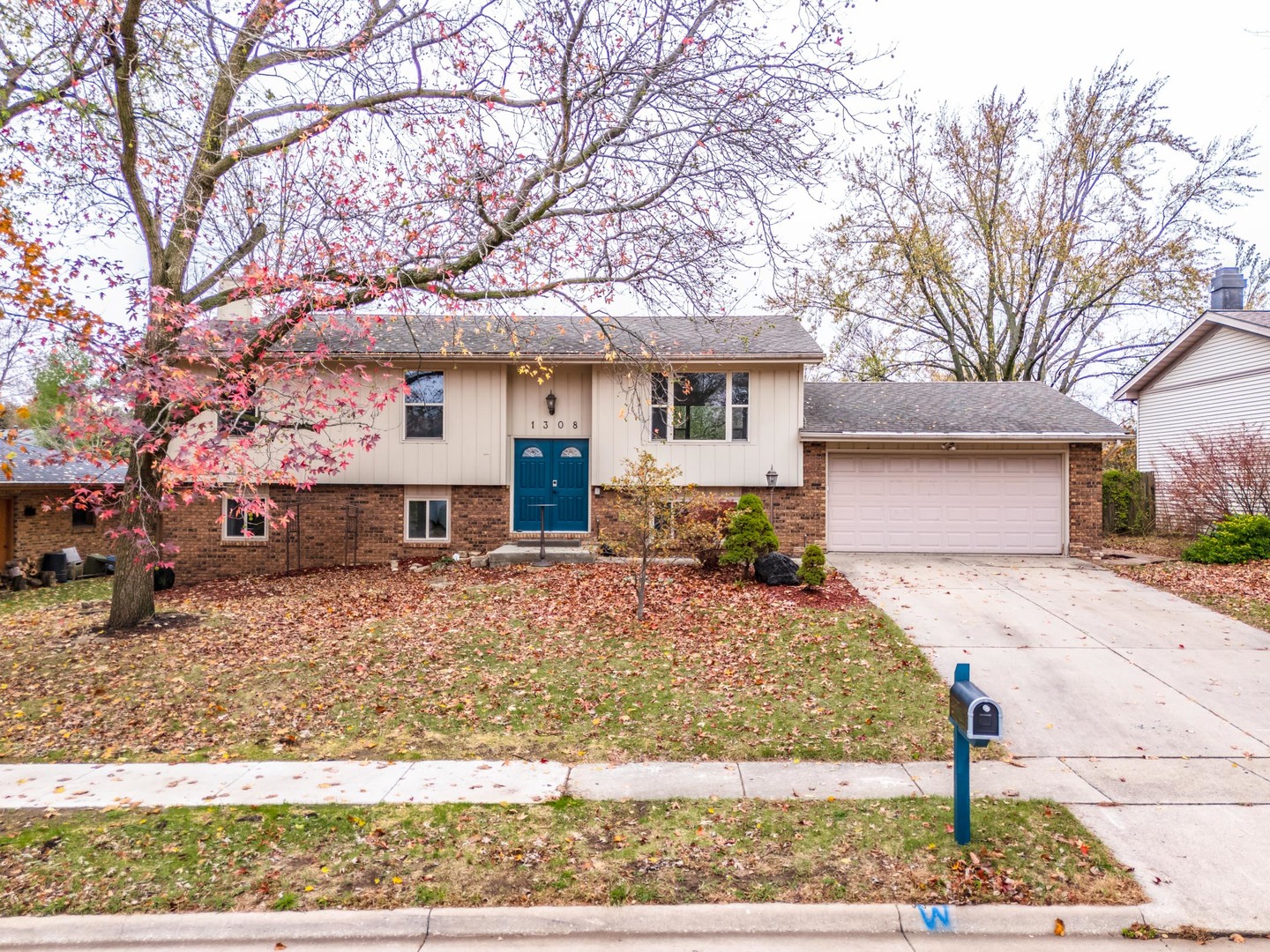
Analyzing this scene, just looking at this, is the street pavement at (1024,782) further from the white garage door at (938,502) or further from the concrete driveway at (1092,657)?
the white garage door at (938,502)

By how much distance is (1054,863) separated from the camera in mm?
3908

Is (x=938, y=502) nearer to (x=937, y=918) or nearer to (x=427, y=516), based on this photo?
(x=427, y=516)

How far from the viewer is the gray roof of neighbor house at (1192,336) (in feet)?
54.7

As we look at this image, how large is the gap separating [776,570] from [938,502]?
18.3 ft

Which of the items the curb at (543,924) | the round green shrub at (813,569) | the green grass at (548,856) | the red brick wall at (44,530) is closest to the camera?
the curb at (543,924)

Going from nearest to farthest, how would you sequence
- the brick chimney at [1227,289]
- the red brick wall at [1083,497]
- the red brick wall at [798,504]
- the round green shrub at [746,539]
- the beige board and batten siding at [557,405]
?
the round green shrub at [746,539] < the red brick wall at [1083,497] < the red brick wall at [798,504] < the beige board and batten siding at [557,405] < the brick chimney at [1227,289]

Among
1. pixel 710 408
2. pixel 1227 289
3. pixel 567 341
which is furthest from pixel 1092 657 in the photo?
pixel 1227 289

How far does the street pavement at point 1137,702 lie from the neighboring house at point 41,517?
19.8 metres

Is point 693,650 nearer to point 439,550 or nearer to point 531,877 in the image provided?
point 531,877

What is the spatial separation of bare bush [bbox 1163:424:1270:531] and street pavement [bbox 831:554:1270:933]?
523 cm

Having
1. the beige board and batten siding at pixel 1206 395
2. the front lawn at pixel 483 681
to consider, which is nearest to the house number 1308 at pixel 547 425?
the front lawn at pixel 483 681

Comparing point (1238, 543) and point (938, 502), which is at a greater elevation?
point (938, 502)

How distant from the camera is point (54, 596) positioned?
1489cm

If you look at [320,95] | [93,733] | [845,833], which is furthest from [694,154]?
[93,733]
